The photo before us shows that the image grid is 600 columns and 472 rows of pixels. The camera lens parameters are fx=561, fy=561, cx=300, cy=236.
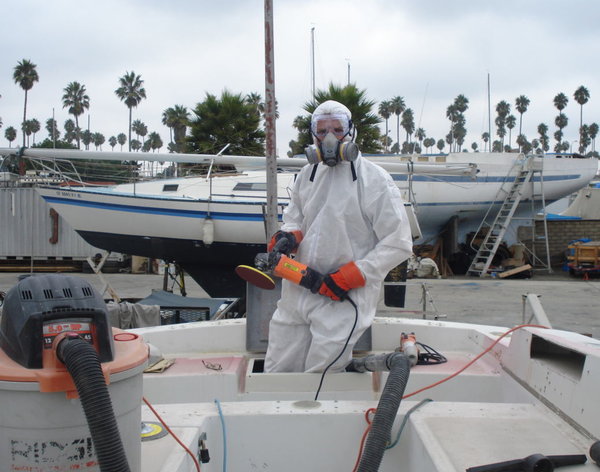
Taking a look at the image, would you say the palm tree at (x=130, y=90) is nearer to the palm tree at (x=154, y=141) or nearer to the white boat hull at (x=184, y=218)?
the palm tree at (x=154, y=141)

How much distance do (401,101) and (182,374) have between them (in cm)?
5678

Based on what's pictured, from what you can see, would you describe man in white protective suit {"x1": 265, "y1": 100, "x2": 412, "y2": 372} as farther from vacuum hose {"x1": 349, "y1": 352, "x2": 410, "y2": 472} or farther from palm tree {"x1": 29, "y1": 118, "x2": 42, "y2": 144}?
palm tree {"x1": 29, "y1": 118, "x2": 42, "y2": 144}

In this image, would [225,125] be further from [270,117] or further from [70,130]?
[70,130]

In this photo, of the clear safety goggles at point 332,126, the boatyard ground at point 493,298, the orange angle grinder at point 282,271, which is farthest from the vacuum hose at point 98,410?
the boatyard ground at point 493,298

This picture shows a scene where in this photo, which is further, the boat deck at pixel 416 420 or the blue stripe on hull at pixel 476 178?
the blue stripe on hull at pixel 476 178

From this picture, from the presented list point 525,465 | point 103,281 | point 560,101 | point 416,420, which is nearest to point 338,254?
point 416,420

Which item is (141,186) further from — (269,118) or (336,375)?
(336,375)

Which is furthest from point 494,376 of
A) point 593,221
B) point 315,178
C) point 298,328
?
point 593,221

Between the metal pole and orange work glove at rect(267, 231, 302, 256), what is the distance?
6.93 ft

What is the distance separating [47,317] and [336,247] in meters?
1.69

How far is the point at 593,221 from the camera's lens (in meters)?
20.9

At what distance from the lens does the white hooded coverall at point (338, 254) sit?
274 cm

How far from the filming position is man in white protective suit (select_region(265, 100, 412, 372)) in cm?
273

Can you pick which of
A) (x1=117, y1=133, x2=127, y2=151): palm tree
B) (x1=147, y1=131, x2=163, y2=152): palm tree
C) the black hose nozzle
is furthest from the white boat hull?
(x1=117, y1=133, x2=127, y2=151): palm tree
